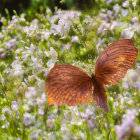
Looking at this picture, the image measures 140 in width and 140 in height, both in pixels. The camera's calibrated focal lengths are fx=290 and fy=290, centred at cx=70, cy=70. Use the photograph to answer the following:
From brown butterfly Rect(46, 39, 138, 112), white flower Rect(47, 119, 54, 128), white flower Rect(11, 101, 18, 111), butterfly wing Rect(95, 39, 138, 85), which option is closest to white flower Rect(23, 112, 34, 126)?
white flower Rect(11, 101, 18, 111)

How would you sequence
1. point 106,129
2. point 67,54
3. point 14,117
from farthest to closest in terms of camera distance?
1. point 67,54
2. point 14,117
3. point 106,129

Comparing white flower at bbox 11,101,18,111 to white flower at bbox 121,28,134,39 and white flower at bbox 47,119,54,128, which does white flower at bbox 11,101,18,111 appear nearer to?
white flower at bbox 47,119,54,128

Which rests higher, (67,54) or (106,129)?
(67,54)

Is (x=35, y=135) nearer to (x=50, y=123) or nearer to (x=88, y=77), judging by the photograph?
(x=50, y=123)

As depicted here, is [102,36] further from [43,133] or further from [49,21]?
[43,133]

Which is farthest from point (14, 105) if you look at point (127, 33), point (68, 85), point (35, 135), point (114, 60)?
point (127, 33)

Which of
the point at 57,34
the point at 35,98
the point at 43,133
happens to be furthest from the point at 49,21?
the point at 43,133
